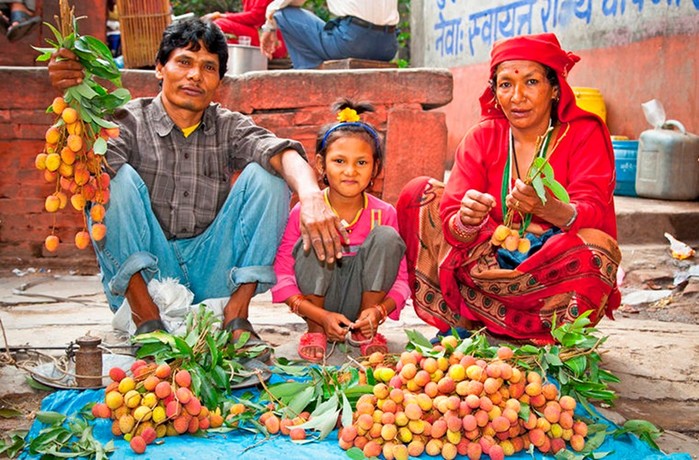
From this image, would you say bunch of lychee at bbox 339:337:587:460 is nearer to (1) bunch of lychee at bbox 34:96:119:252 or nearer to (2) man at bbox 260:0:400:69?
(1) bunch of lychee at bbox 34:96:119:252

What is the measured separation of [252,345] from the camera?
2.75 metres

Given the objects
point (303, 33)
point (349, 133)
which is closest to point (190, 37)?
point (349, 133)

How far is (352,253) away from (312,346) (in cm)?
38

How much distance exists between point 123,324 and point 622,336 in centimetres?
201

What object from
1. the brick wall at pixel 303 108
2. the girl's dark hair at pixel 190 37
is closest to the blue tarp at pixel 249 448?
the girl's dark hair at pixel 190 37

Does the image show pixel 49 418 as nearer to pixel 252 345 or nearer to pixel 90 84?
pixel 252 345

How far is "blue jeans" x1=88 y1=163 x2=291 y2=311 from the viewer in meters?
2.70

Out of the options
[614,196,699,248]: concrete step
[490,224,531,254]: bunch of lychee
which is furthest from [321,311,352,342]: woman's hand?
[614,196,699,248]: concrete step

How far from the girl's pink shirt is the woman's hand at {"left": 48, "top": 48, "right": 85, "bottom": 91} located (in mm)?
923

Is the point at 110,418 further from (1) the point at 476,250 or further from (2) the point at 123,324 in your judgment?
(1) the point at 476,250

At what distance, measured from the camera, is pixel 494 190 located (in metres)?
3.02

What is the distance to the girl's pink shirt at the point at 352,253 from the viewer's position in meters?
2.92

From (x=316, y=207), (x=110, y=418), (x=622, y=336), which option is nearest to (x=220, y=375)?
(x=110, y=418)

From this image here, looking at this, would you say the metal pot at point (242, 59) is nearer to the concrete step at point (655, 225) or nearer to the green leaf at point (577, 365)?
the concrete step at point (655, 225)
